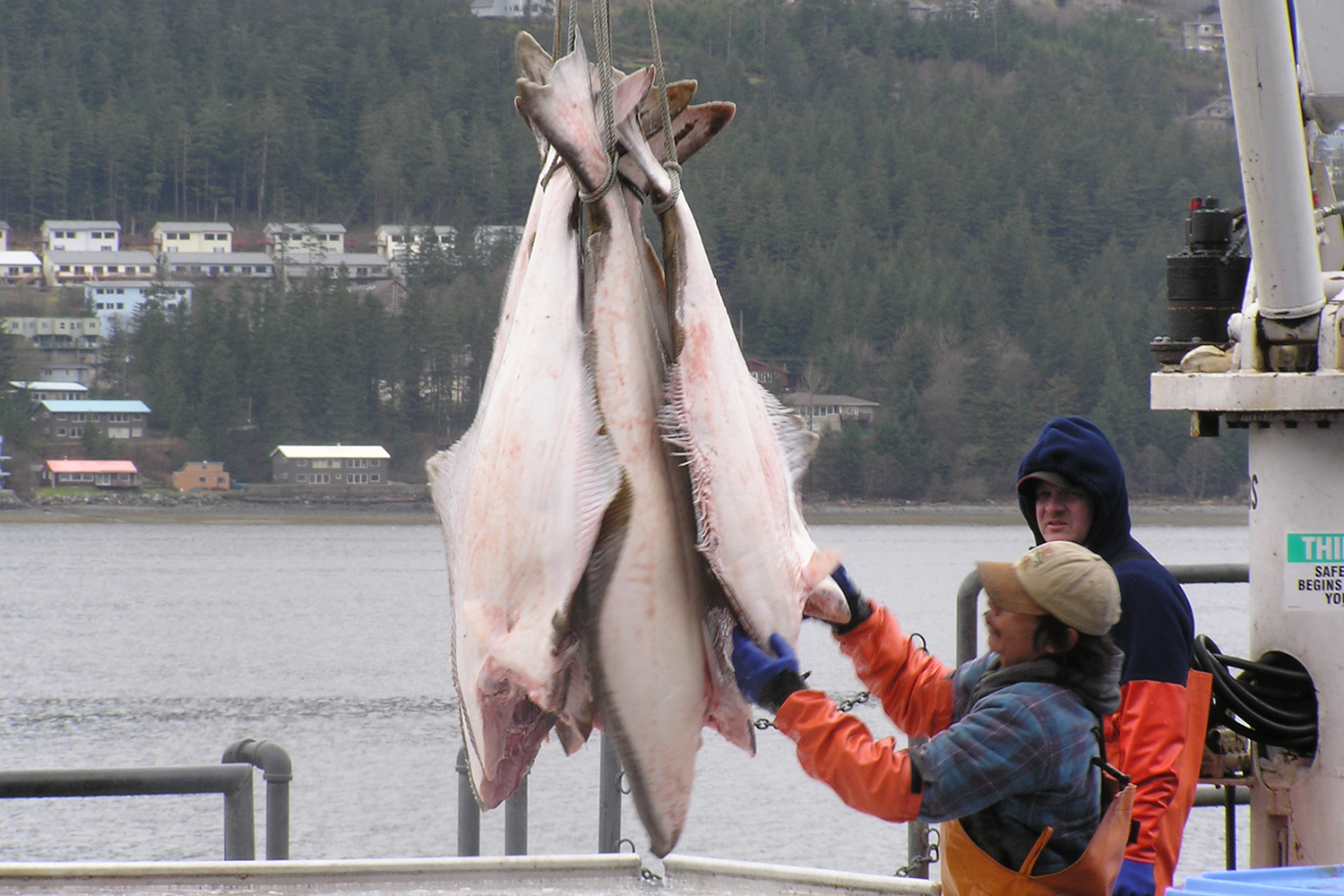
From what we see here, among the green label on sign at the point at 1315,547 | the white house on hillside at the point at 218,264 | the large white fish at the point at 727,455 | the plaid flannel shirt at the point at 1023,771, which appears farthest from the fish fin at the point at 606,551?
the white house on hillside at the point at 218,264

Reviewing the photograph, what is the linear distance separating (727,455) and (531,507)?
1.08 ft

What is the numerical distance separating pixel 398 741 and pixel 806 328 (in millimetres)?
56433

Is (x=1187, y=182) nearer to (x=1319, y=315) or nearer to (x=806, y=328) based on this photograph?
(x=806, y=328)

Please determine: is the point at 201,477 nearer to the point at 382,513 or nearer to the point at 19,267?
the point at 382,513

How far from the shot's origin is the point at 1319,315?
11.7ft

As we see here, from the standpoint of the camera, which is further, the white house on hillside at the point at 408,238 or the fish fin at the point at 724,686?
the white house on hillside at the point at 408,238

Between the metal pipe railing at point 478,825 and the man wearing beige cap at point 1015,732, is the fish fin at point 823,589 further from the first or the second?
the metal pipe railing at point 478,825

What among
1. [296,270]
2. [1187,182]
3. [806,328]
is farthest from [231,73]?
[1187,182]

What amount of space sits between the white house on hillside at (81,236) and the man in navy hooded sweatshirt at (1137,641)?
120 meters

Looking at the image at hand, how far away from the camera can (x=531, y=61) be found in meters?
2.55

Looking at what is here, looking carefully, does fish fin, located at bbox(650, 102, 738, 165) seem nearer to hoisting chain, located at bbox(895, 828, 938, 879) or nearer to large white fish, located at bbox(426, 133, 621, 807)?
large white fish, located at bbox(426, 133, 621, 807)

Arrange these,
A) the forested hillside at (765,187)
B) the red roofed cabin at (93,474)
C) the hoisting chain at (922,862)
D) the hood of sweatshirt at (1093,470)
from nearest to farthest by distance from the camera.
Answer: the hood of sweatshirt at (1093,470) < the hoisting chain at (922,862) < the forested hillside at (765,187) < the red roofed cabin at (93,474)

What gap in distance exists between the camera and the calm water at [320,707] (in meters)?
20.2

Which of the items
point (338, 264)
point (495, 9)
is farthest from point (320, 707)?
point (495, 9)
